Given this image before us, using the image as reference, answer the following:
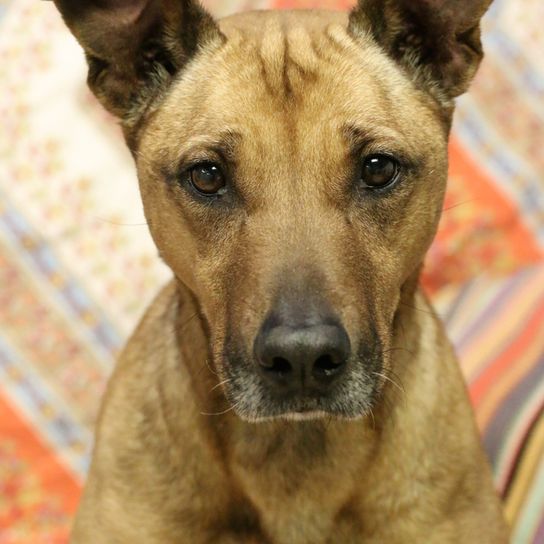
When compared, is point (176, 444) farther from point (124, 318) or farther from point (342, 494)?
point (124, 318)

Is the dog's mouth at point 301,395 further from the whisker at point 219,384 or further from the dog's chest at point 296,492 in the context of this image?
the dog's chest at point 296,492

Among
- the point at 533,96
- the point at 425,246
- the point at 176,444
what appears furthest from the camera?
the point at 533,96

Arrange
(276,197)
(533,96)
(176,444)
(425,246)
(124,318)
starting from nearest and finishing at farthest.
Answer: (276,197)
(425,246)
(176,444)
(124,318)
(533,96)

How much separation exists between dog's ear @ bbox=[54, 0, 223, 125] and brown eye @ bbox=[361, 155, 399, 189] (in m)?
0.52

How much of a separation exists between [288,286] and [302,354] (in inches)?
6.0

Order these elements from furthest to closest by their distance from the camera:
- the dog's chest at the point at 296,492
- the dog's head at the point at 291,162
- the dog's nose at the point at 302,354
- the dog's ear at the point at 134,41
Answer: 1. the dog's chest at the point at 296,492
2. the dog's ear at the point at 134,41
3. the dog's head at the point at 291,162
4. the dog's nose at the point at 302,354

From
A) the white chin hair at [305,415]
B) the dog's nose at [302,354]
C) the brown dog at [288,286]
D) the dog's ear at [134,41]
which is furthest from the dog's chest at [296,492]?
the dog's ear at [134,41]

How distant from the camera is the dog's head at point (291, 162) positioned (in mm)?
2078

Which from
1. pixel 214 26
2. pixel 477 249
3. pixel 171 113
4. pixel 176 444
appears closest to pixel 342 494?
pixel 176 444

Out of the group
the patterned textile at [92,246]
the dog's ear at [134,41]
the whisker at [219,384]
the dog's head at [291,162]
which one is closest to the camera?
the dog's head at [291,162]

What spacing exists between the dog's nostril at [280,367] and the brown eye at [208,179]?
435 mm

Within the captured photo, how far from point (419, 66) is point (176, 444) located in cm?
112

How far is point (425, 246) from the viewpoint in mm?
2371

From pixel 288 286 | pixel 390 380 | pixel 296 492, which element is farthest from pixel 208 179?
pixel 296 492
